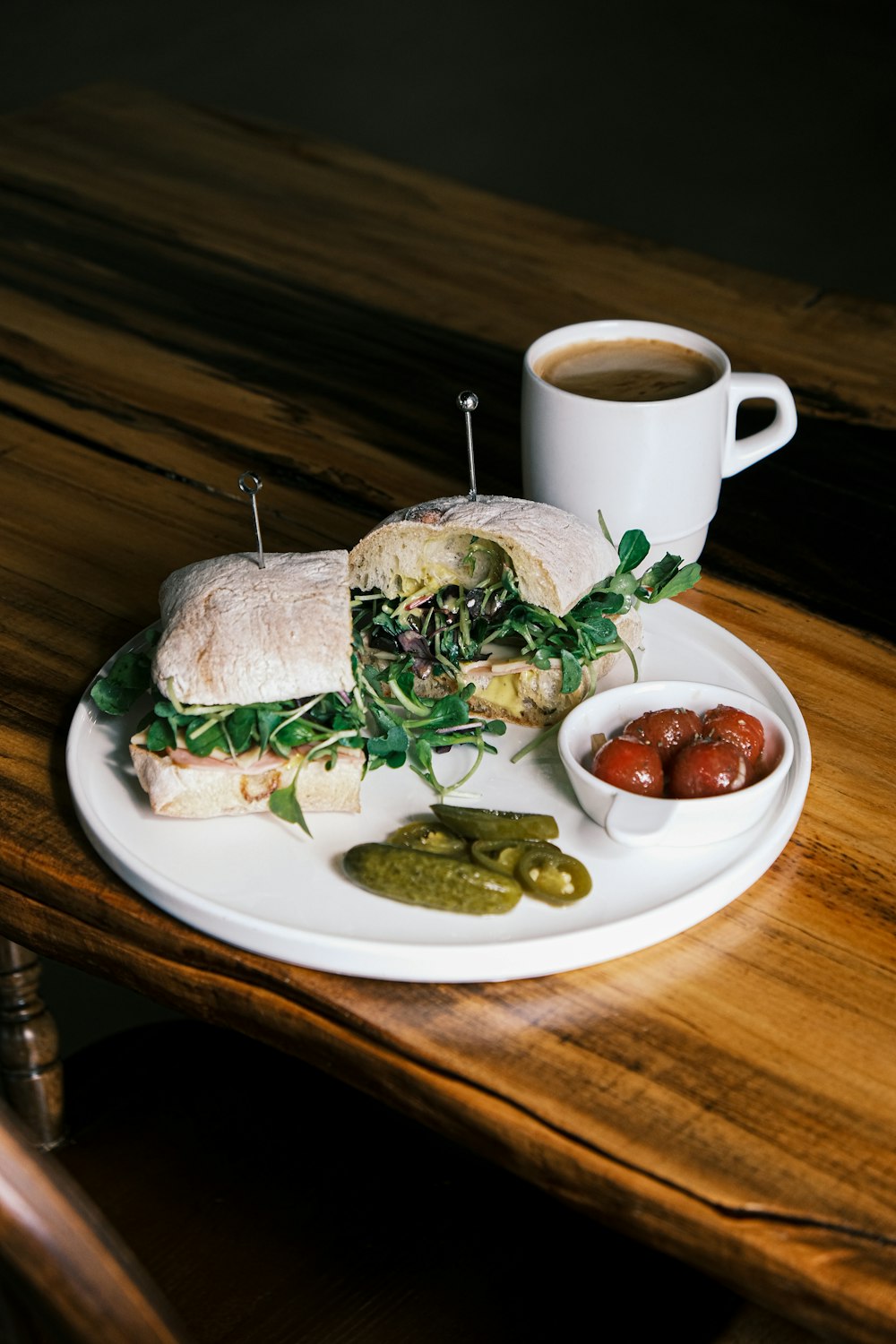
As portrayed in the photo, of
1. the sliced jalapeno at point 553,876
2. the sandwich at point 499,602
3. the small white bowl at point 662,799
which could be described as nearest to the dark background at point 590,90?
the sandwich at point 499,602

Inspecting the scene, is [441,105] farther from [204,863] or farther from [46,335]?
[204,863]

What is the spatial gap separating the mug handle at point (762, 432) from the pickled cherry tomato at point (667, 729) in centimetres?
46

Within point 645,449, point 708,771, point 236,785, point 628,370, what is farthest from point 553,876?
point 628,370

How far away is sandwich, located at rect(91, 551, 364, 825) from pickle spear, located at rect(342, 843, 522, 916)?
3.4 inches

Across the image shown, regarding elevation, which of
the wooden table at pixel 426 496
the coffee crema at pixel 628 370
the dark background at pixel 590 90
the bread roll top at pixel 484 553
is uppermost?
the coffee crema at pixel 628 370

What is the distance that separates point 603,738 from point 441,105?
6.90 meters

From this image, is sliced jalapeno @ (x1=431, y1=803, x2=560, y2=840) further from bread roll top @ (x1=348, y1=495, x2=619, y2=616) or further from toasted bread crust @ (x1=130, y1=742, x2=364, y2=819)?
bread roll top @ (x1=348, y1=495, x2=619, y2=616)

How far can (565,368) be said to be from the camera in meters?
1.55

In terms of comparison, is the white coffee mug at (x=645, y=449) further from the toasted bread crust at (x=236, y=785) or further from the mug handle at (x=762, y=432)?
the toasted bread crust at (x=236, y=785)

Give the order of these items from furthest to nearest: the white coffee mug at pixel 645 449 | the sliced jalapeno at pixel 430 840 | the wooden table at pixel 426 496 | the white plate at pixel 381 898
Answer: the white coffee mug at pixel 645 449 → the sliced jalapeno at pixel 430 840 → the white plate at pixel 381 898 → the wooden table at pixel 426 496

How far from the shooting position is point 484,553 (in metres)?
1.38

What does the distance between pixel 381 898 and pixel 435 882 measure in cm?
5

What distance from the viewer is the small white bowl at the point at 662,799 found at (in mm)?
1097

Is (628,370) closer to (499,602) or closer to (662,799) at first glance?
(499,602)
